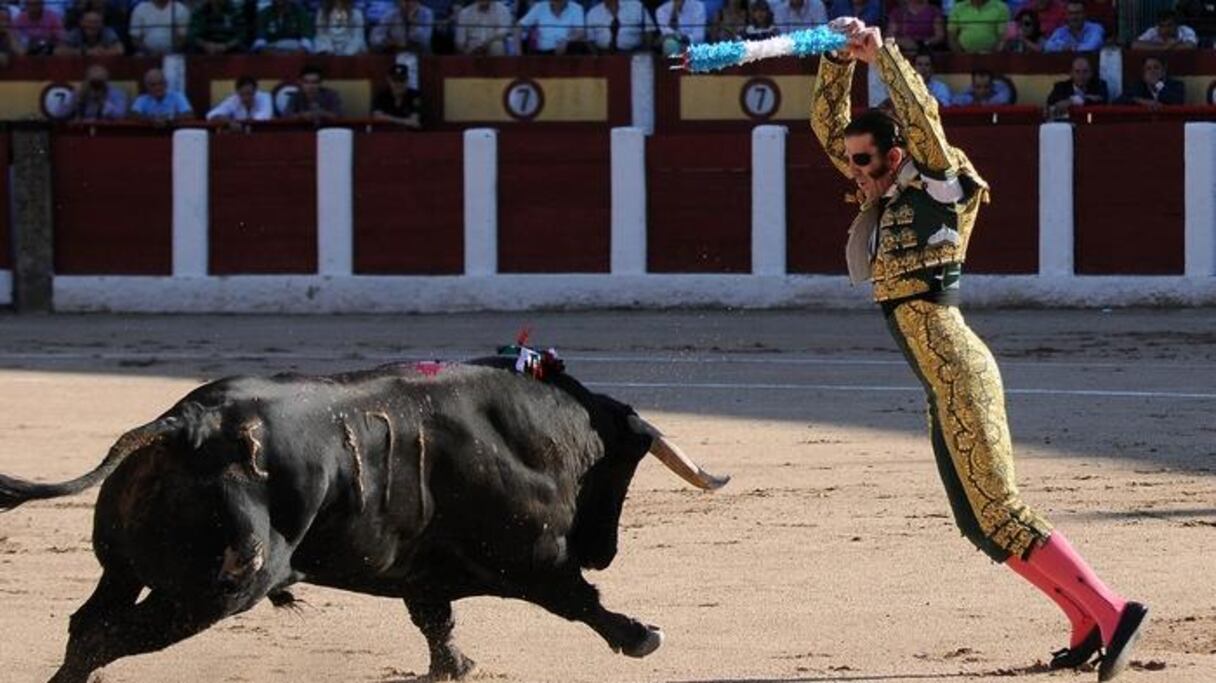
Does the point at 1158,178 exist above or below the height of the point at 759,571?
above

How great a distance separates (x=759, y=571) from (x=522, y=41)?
7.70 metres

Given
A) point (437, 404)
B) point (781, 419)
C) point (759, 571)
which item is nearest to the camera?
point (437, 404)

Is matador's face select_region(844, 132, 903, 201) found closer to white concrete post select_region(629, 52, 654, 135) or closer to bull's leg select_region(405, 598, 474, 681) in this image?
bull's leg select_region(405, 598, 474, 681)

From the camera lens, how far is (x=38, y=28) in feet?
43.9

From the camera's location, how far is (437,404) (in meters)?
4.17

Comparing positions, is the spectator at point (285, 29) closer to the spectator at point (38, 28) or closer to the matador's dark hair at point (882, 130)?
the spectator at point (38, 28)

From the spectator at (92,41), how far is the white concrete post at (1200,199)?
5680 millimetres

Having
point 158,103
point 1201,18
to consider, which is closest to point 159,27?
point 158,103

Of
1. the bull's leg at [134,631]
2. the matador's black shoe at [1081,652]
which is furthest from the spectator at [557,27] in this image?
the bull's leg at [134,631]

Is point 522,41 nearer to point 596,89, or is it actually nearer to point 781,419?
point 596,89

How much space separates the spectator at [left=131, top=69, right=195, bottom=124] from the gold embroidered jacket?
8.94 metres

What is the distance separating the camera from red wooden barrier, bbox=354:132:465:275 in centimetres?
1242

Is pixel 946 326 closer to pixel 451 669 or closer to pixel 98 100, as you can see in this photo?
pixel 451 669

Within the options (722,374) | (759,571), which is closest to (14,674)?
(759,571)
